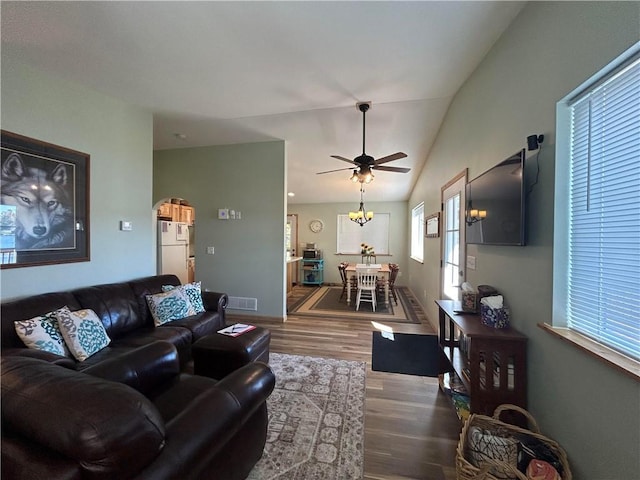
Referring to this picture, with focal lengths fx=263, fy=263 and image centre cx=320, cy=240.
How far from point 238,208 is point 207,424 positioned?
3835mm

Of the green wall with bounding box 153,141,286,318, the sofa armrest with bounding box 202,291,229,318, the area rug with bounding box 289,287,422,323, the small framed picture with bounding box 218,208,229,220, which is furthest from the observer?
the area rug with bounding box 289,287,422,323

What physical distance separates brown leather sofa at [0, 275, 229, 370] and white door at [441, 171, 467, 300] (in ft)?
9.22

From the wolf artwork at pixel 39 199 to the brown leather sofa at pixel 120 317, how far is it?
493 mm

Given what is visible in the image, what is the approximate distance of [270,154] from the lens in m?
4.36

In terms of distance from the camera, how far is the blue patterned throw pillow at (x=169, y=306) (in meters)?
2.67

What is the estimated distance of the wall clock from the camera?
325 inches

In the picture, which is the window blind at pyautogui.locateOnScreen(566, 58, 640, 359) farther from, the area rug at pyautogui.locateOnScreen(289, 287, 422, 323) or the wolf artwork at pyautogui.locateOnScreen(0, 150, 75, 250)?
the wolf artwork at pyautogui.locateOnScreen(0, 150, 75, 250)

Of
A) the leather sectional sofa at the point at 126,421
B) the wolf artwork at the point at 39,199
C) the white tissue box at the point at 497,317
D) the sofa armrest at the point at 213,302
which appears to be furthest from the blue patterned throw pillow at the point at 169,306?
the white tissue box at the point at 497,317

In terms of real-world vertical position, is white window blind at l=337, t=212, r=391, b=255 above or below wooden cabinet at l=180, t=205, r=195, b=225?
below

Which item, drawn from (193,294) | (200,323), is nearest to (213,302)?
(193,294)

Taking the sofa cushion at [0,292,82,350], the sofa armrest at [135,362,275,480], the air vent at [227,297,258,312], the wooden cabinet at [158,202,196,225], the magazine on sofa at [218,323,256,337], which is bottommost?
the air vent at [227,297,258,312]

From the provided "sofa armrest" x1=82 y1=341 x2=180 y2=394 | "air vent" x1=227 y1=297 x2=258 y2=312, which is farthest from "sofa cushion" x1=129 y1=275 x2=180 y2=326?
"air vent" x1=227 y1=297 x2=258 y2=312

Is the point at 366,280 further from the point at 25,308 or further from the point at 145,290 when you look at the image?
the point at 25,308

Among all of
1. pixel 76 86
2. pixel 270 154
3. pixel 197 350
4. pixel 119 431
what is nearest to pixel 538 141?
pixel 119 431
